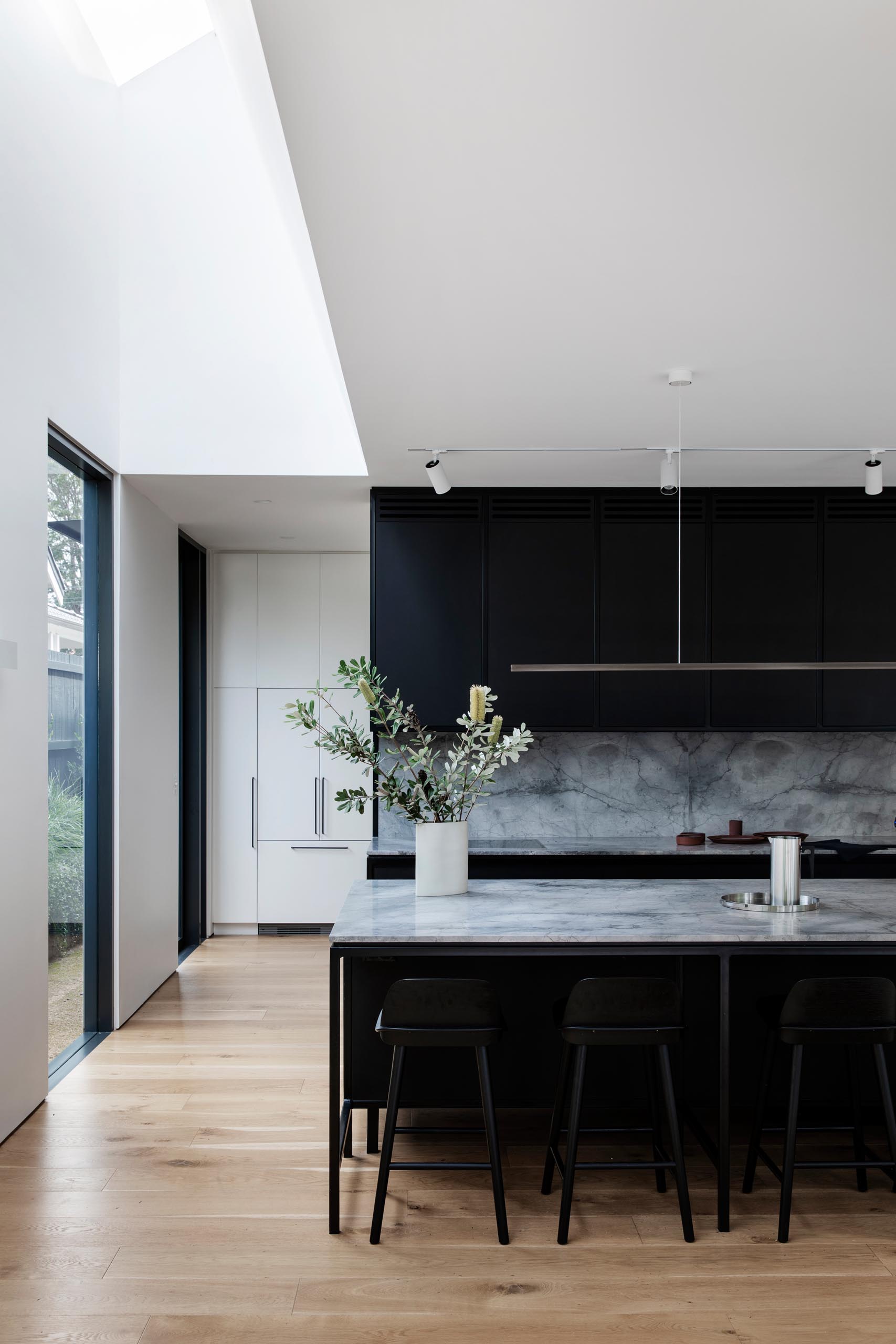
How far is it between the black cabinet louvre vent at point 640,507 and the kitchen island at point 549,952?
223 centimetres

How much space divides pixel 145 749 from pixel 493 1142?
3151 millimetres

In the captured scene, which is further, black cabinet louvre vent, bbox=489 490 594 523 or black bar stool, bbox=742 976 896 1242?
black cabinet louvre vent, bbox=489 490 594 523

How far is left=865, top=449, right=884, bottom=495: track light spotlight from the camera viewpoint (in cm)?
451

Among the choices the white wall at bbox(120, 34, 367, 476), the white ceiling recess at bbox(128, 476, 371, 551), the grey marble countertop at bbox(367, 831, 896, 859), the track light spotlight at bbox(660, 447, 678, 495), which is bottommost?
the grey marble countertop at bbox(367, 831, 896, 859)

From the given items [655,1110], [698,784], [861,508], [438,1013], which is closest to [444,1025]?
[438,1013]

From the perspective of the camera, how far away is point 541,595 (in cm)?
534

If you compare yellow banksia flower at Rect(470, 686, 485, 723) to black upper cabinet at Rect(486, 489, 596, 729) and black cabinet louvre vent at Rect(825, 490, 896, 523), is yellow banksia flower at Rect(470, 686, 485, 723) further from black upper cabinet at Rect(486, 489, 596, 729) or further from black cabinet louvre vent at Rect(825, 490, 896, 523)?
black cabinet louvre vent at Rect(825, 490, 896, 523)

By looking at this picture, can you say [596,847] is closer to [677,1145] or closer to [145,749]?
[677,1145]

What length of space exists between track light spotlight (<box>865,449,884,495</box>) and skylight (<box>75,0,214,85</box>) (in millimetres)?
3696

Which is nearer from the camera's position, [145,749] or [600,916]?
[600,916]

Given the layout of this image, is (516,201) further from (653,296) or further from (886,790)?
(886,790)

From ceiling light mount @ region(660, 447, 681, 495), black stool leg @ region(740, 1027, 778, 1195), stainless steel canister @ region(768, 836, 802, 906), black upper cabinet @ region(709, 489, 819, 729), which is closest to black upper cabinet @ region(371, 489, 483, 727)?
ceiling light mount @ region(660, 447, 681, 495)

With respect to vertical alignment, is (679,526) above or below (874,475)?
below

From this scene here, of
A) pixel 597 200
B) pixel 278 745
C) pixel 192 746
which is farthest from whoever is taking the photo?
pixel 278 745
